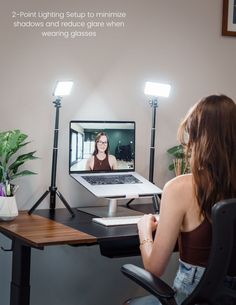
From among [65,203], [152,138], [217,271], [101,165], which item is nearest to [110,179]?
[101,165]

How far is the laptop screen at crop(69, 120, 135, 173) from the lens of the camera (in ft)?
8.54

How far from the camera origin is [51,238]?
6.65 ft

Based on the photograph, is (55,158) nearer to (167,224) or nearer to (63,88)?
(63,88)

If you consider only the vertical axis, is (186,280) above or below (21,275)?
above

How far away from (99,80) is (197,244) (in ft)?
4.50

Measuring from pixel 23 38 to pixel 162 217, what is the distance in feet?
4.48

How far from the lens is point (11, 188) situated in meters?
2.38

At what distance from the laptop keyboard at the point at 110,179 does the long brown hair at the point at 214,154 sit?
99 cm

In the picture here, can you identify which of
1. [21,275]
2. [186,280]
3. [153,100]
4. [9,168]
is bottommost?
[21,275]

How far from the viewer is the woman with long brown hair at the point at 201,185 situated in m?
1.62

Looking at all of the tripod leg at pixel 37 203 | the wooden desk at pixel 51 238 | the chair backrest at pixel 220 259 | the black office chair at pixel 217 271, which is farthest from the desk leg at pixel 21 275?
the chair backrest at pixel 220 259

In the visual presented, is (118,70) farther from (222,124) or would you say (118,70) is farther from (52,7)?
(222,124)

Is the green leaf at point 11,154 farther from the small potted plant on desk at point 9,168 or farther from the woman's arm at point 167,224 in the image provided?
the woman's arm at point 167,224

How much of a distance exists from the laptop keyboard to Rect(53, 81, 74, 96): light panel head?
0.42 meters
